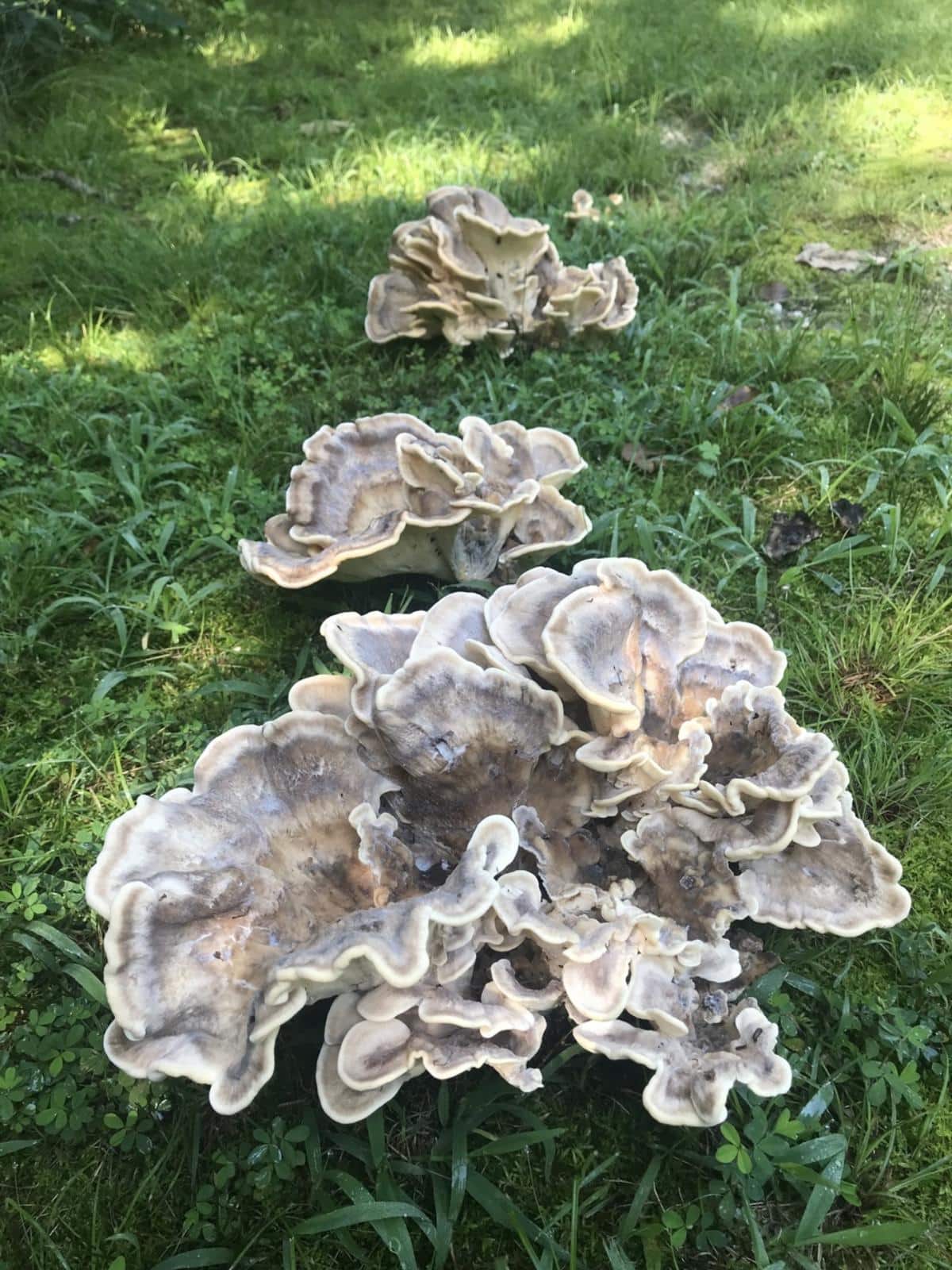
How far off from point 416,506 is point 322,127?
236 inches

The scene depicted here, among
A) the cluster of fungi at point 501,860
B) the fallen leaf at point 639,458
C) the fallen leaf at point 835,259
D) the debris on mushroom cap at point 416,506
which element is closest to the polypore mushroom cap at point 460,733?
the cluster of fungi at point 501,860

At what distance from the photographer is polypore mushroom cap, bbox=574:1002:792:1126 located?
1931mm

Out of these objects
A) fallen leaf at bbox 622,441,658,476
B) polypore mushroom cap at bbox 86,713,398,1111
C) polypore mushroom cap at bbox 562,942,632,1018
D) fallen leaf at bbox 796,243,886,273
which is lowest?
fallen leaf at bbox 622,441,658,476

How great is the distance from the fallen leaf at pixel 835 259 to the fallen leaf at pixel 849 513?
2.46m

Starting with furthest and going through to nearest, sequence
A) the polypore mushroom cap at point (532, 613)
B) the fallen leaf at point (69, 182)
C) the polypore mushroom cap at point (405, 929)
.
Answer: the fallen leaf at point (69, 182), the polypore mushroom cap at point (532, 613), the polypore mushroom cap at point (405, 929)

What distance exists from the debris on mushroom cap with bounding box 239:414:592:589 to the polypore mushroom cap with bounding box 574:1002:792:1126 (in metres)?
1.87

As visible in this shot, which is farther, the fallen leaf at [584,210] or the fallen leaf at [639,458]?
the fallen leaf at [584,210]

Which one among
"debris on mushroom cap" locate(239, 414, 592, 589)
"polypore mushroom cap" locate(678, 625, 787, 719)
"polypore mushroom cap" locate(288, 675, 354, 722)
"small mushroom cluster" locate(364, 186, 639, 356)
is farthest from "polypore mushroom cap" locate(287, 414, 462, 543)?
"small mushroom cluster" locate(364, 186, 639, 356)

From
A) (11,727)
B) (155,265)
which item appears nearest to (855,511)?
(11,727)

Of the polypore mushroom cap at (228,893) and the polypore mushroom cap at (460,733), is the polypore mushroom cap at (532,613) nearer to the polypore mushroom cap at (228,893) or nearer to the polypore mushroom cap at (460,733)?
the polypore mushroom cap at (460,733)

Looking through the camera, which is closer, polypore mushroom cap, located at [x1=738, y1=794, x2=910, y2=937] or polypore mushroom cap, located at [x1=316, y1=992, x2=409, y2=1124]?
polypore mushroom cap, located at [x1=316, y1=992, x2=409, y2=1124]

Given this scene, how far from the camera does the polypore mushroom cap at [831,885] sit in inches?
89.6

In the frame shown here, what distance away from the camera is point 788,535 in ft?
12.6

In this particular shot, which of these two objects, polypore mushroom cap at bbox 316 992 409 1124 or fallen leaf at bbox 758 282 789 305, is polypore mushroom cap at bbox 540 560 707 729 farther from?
fallen leaf at bbox 758 282 789 305
